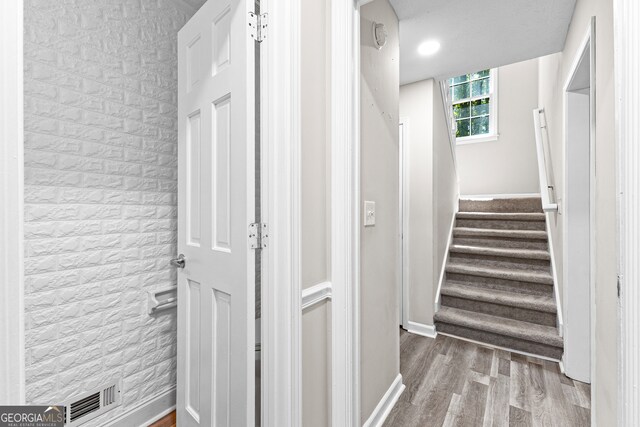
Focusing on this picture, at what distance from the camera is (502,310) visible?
8.85ft

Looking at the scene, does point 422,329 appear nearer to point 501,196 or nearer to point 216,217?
point 216,217

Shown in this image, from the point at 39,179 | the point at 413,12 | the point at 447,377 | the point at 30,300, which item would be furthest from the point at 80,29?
the point at 447,377

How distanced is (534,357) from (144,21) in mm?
3546

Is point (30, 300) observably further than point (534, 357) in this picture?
No

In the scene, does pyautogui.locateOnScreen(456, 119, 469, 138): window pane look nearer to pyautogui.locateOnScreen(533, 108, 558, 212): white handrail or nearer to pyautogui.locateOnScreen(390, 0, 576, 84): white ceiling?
pyautogui.locateOnScreen(533, 108, 558, 212): white handrail

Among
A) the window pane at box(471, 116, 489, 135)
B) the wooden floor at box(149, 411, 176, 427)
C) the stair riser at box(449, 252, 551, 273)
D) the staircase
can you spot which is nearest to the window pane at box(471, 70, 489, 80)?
the window pane at box(471, 116, 489, 135)

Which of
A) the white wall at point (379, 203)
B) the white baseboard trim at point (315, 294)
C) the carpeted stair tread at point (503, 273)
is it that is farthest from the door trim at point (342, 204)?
the carpeted stair tread at point (503, 273)

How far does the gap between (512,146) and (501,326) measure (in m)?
3.27

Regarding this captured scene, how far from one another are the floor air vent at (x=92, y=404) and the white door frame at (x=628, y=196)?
203 centimetres

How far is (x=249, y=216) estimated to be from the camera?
100 cm

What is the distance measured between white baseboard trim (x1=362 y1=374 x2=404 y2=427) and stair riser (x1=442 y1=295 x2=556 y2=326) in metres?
1.32

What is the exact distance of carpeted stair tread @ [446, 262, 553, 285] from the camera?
269cm

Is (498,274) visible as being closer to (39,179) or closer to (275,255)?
(275,255)

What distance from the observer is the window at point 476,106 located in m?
4.78
